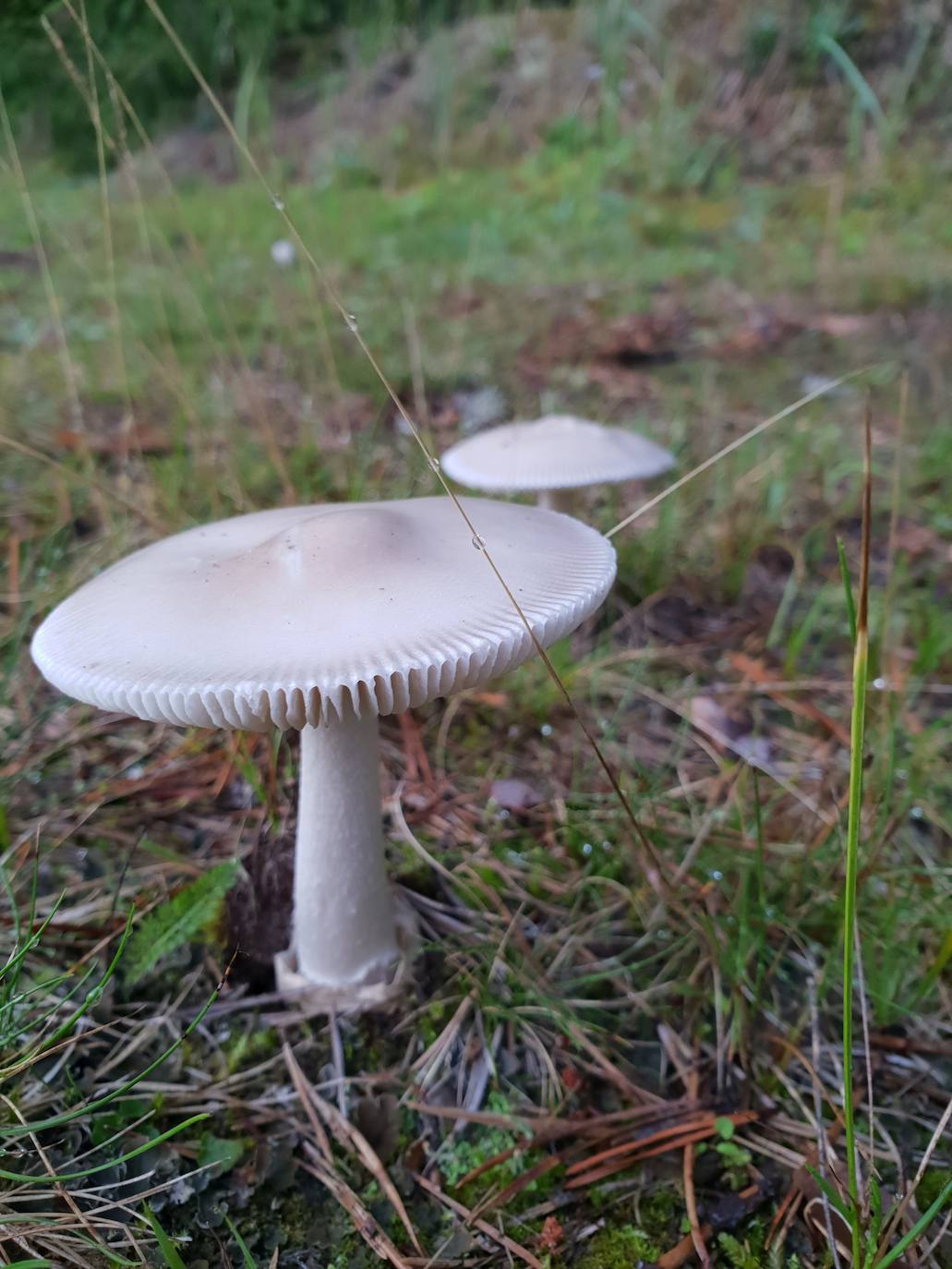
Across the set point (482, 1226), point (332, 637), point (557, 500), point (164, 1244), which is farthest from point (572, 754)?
point (164, 1244)

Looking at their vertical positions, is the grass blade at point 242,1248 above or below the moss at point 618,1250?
above

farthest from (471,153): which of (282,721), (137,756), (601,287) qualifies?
(282,721)

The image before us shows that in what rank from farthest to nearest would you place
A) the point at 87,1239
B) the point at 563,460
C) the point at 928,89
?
the point at 928,89, the point at 563,460, the point at 87,1239

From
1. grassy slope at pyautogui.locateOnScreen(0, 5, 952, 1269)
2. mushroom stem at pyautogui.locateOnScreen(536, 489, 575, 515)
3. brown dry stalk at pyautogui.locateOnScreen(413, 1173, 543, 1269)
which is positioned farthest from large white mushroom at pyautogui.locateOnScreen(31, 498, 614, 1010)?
mushroom stem at pyautogui.locateOnScreen(536, 489, 575, 515)

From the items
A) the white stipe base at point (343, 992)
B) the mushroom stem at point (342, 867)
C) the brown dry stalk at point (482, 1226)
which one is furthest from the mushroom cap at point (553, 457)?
the brown dry stalk at point (482, 1226)

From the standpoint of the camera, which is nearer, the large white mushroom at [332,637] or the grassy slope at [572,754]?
the large white mushroom at [332,637]

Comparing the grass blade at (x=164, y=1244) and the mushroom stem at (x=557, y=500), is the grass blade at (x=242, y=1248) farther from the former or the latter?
the mushroom stem at (x=557, y=500)

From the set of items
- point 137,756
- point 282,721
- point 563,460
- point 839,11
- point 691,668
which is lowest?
point 691,668

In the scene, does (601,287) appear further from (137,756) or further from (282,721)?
(282,721)
